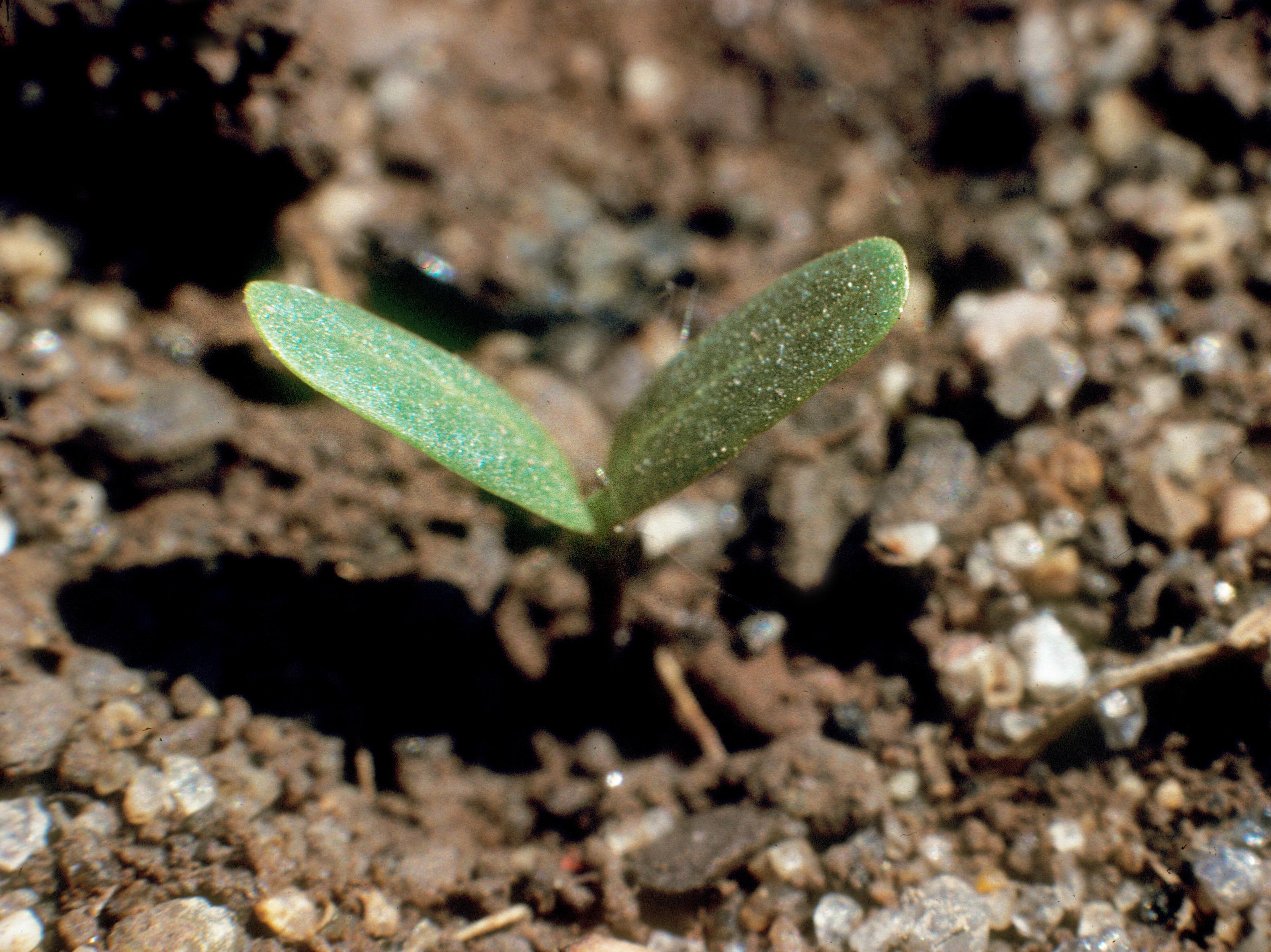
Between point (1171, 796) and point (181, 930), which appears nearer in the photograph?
point (181, 930)

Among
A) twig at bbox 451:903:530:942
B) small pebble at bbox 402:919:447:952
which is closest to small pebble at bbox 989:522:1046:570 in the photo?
twig at bbox 451:903:530:942

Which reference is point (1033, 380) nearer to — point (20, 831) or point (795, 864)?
point (795, 864)

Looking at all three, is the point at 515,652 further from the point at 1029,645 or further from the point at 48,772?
the point at 1029,645

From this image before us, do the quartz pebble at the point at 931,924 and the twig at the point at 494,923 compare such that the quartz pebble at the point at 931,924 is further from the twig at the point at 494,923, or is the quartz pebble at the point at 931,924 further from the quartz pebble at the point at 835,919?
the twig at the point at 494,923

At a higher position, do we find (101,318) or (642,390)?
(642,390)

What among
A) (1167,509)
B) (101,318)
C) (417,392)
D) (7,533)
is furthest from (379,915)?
(1167,509)

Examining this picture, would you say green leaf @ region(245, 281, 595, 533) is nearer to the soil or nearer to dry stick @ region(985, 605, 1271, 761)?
the soil

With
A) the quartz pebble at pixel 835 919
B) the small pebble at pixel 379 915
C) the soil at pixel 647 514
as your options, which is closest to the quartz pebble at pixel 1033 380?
the soil at pixel 647 514
